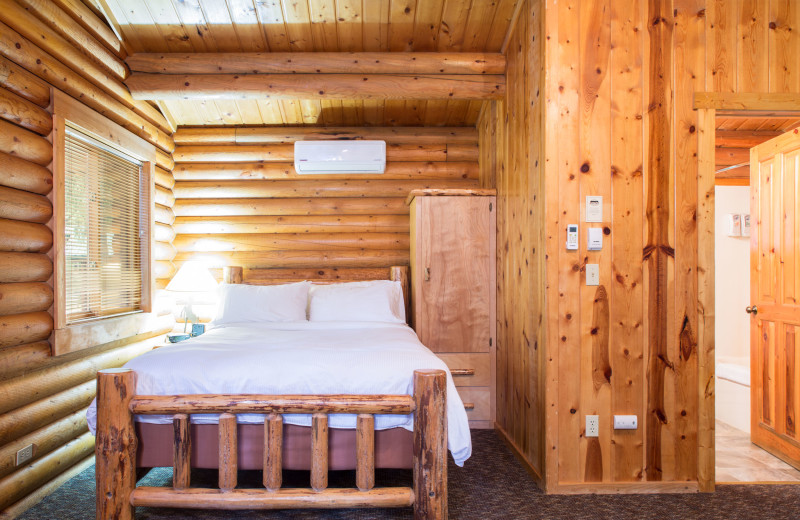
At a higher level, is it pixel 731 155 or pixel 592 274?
pixel 731 155

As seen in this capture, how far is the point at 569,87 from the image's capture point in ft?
8.27

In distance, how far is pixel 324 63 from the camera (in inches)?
137

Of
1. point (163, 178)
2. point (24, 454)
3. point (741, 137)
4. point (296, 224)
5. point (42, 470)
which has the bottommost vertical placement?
point (42, 470)

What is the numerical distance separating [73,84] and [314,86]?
1533 mm

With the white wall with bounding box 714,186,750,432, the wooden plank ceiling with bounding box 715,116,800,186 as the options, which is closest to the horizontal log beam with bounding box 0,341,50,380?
the wooden plank ceiling with bounding box 715,116,800,186

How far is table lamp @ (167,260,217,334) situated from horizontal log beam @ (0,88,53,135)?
5.09 feet

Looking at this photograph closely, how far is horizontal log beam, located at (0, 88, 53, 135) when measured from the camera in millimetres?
2281

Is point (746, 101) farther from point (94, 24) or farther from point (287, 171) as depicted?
point (94, 24)

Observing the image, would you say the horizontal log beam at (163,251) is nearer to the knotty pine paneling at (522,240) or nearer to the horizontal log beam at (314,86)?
the horizontal log beam at (314,86)

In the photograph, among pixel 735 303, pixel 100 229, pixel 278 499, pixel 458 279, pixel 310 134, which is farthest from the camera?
pixel 735 303

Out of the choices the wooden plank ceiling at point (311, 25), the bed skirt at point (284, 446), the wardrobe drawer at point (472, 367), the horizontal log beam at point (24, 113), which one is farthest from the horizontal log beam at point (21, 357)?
the wardrobe drawer at point (472, 367)

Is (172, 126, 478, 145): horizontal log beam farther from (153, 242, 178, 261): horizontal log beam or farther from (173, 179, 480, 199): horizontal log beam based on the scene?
(153, 242, 178, 261): horizontal log beam

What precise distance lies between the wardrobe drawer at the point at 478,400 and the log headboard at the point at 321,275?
0.94 m

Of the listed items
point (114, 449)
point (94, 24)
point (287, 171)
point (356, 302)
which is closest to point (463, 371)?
point (356, 302)
